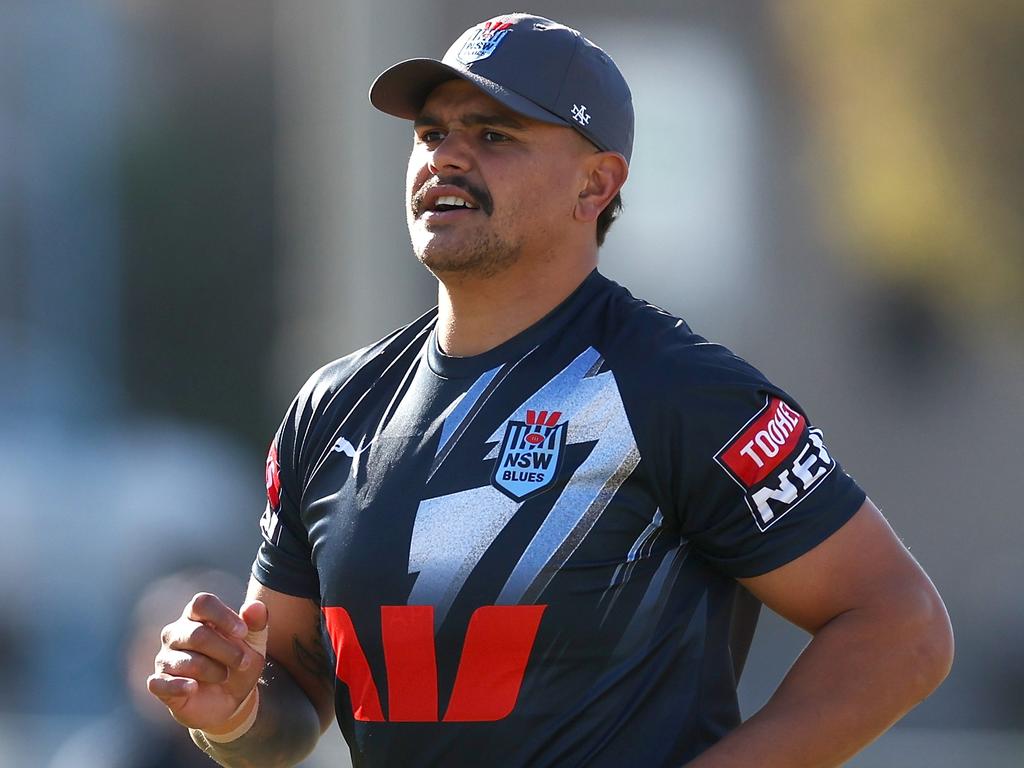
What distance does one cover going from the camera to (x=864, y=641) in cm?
286

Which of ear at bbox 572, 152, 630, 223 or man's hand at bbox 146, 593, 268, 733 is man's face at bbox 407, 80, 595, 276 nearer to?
ear at bbox 572, 152, 630, 223

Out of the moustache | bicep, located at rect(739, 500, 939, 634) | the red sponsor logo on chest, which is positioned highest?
the moustache

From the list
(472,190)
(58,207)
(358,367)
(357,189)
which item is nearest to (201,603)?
(358,367)

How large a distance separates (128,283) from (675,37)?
10.4 meters

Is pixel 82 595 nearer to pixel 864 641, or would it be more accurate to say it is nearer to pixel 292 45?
pixel 292 45

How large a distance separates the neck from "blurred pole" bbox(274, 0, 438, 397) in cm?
626

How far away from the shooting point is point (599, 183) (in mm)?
3406

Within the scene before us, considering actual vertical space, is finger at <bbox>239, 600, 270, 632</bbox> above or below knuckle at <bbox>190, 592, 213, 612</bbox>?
below

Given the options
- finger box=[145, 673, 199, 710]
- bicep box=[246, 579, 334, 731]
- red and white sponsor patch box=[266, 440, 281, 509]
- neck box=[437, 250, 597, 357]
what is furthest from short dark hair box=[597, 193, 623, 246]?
finger box=[145, 673, 199, 710]

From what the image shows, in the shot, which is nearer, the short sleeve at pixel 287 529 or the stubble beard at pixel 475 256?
the stubble beard at pixel 475 256

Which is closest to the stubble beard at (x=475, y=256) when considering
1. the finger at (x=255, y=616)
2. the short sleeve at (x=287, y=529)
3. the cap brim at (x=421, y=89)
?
the cap brim at (x=421, y=89)

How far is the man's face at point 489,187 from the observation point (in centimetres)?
325

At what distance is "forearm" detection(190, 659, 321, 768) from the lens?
343cm

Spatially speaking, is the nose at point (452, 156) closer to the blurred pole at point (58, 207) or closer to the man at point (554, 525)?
the man at point (554, 525)
